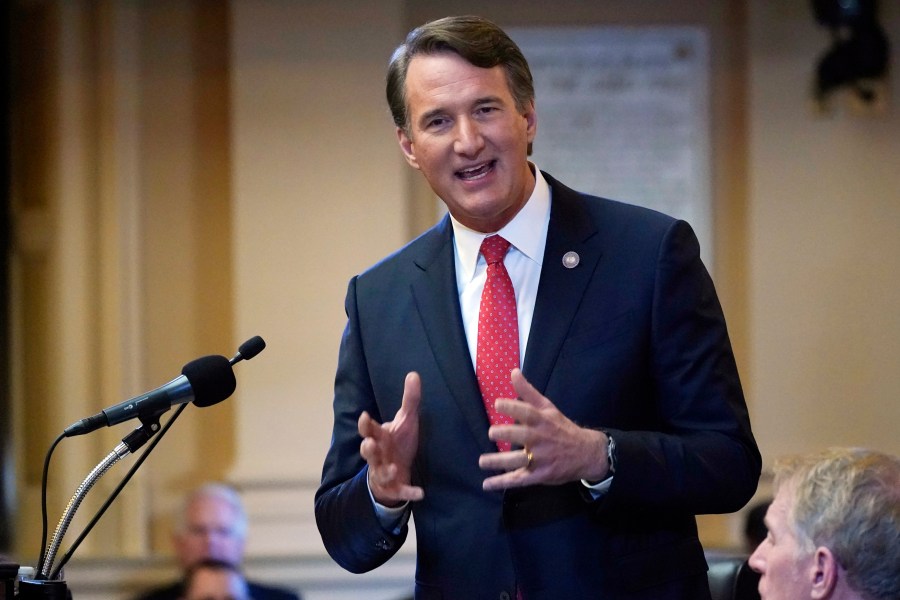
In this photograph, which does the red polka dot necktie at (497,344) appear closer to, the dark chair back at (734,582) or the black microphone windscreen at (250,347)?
the black microphone windscreen at (250,347)

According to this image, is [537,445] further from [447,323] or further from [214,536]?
[214,536]

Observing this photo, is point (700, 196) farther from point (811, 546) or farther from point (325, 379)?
point (811, 546)

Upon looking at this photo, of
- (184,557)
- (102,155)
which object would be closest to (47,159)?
(102,155)

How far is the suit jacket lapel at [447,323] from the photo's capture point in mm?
1818

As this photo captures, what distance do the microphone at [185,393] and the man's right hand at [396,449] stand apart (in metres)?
0.21

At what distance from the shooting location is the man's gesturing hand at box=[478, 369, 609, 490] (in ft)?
5.13

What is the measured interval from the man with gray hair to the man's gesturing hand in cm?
39

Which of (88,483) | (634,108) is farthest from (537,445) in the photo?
(634,108)

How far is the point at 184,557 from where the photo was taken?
160 inches

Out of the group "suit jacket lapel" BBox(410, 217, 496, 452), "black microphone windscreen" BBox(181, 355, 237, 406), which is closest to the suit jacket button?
"suit jacket lapel" BBox(410, 217, 496, 452)

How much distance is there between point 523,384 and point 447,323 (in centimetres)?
32

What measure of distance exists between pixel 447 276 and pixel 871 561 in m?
0.74

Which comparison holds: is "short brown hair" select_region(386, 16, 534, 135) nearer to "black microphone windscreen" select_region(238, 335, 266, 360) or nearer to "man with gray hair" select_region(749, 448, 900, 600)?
"black microphone windscreen" select_region(238, 335, 266, 360)

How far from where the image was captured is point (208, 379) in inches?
68.9
